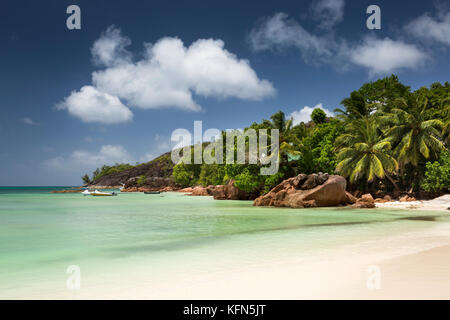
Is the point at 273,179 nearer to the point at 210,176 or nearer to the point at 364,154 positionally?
the point at 364,154

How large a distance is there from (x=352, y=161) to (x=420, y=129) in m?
6.21

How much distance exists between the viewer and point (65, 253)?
8.20m

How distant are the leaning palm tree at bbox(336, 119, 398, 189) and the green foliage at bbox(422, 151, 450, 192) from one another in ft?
10.3

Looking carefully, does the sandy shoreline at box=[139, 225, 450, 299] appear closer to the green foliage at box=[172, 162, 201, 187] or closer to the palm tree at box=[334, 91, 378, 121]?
the palm tree at box=[334, 91, 378, 121]

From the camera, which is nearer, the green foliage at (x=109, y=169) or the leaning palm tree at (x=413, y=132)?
the leaning palm tree at (x=413, y=132)

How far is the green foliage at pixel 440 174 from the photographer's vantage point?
2330 centimetres

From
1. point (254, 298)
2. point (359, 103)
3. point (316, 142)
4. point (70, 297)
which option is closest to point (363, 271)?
point (254, 298)

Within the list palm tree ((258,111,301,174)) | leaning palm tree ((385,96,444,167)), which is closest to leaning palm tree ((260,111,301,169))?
palm tree ((258,111,301,174))

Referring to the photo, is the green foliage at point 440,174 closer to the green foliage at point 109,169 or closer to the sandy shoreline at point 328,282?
the sandy shoreline at point 328,282

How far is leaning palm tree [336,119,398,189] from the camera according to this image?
89.7 feet

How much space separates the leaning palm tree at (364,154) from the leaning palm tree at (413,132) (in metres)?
1.05

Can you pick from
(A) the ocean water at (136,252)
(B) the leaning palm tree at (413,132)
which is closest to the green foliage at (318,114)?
(B) the leaning palm tree at (413,132)

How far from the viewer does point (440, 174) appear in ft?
78.1
